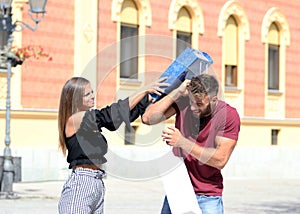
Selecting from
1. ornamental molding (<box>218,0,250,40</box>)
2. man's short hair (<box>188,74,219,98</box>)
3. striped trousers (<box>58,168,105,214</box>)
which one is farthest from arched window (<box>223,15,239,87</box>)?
man's short hair (<box>188,74,219,98</box>)

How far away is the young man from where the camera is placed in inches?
242

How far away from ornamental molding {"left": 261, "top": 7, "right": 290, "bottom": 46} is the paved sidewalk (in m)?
6.46

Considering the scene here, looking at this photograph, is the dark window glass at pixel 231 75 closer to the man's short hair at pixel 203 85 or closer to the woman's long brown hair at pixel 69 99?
the woman's long brown hair at pixel 69 99

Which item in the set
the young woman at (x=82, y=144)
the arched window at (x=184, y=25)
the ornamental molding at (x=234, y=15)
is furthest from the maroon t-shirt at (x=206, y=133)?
the ornamental molding at (x=234, y=15)

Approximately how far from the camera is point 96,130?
6.54 meters

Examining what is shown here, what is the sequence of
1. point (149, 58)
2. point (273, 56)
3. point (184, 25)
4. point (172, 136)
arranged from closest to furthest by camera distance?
point (172, 136)
point (149, 58)
point (184, 25)
point (273, 56)

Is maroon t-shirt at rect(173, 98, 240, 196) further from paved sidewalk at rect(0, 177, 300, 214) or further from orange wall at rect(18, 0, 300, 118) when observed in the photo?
orange wall at rect(18, 0, 300, 118)

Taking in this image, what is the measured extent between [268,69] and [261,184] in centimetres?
664

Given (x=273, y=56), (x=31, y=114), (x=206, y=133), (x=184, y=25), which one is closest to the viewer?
(x=206, y=133)

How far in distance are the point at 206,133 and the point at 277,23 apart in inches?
994

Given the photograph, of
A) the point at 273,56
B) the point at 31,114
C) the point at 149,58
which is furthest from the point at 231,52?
the point at 149,58

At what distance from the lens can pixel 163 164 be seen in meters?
6.18

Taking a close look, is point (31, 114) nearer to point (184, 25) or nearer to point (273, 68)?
point (184, 25)

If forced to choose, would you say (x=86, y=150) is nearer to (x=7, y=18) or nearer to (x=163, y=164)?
(x=163, y=164)
